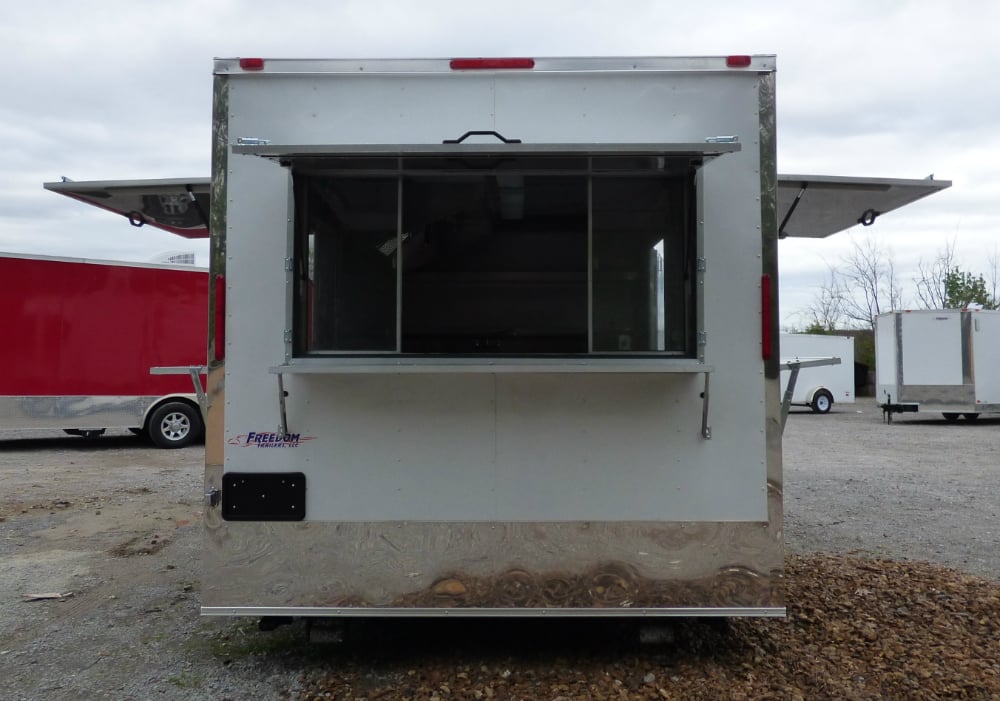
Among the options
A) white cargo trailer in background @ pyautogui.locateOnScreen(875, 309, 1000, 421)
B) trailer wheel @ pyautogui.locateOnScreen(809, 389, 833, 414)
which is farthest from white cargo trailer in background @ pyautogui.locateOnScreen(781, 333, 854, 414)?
white cargo trailer in background @ pyautogui.locateOnScreen(875, 309, 1000, 421)

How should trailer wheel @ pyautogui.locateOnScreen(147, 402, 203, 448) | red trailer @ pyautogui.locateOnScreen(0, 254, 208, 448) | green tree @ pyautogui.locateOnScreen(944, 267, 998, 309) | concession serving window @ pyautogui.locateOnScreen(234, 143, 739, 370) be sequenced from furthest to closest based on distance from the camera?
green tree @ pyautogui.locateOnScreen(944, 267, 998, 309)
trailer wheel @ pyautogui.locateOnScreen(147, 402, 203, 448)
red trailer @ pyautogui.locateOnScreen(0, 254, 208, 448)
concession serving window @ pyautogui.locateOnScreen(234, 143, 739, 370)

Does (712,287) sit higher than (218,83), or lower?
lower

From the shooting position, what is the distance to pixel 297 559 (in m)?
3.31

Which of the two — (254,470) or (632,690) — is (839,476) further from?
(254,470)

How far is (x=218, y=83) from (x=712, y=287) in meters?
2.32

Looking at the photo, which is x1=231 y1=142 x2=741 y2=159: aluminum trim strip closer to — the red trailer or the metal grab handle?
the metal grab handle

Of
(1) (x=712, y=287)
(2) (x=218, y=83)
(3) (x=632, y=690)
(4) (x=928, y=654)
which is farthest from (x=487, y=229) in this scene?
(4) (x=928, y=654)

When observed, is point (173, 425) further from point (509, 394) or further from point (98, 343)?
point (509, 394)

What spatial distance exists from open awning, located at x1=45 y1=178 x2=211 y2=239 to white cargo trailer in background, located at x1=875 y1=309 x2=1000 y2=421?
17003 millimetres

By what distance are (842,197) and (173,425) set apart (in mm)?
10946

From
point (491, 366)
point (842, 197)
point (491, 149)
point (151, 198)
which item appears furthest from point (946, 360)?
point (151, 198)

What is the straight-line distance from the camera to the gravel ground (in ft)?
11.2

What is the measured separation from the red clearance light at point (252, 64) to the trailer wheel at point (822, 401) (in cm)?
2172

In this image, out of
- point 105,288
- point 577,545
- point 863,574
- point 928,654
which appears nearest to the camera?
point 577,545
